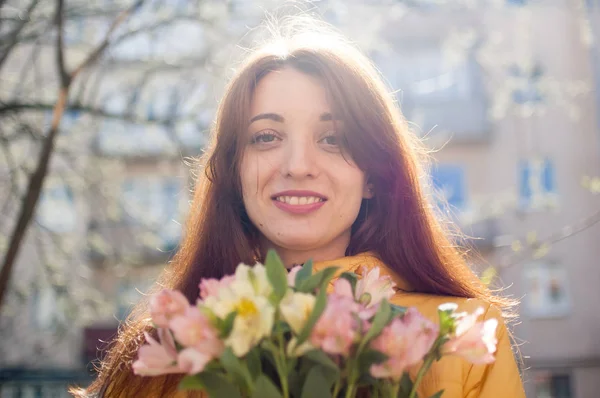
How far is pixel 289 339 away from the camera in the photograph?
1183 mm

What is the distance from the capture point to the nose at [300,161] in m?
1.72

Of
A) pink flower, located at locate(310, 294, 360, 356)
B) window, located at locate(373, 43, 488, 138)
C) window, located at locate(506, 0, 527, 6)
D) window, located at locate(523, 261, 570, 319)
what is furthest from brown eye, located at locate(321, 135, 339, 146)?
window, located at locate(373, 43, 488, 138)

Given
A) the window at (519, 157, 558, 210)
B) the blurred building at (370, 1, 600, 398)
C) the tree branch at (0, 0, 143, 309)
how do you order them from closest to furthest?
1. the tree branch at (0, 0, 143, 309)
2. the blurred building at (370, 1, 600, 398)
3. the window at (519, 157, 558, 210)

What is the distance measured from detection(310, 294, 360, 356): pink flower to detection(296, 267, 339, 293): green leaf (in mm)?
55

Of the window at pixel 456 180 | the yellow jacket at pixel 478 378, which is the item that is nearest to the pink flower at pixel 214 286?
the yellow jacket at pixel 478 378

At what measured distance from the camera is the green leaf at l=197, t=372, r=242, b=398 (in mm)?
1137

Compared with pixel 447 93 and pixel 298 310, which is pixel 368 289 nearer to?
pixel 298 310

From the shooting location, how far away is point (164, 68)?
6.27 meters

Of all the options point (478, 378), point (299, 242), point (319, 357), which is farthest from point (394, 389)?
point (299, 242)

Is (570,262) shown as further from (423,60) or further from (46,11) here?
(46,11)

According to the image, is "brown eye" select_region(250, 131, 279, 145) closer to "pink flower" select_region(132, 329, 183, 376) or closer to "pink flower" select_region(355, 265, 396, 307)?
"pink flower" select_region(355, 265, 396, 307)

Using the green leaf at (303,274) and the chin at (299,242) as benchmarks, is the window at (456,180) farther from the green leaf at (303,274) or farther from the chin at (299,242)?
the green leaf at (303,274)

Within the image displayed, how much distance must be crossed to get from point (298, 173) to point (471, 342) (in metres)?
0.64

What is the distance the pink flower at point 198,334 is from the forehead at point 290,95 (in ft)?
2.54
